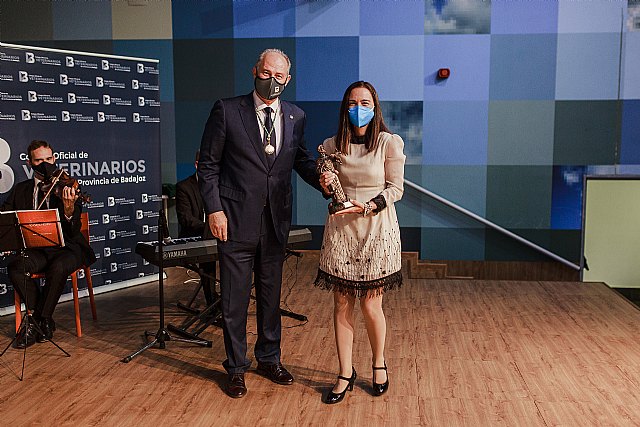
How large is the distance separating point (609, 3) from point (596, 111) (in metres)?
1.03

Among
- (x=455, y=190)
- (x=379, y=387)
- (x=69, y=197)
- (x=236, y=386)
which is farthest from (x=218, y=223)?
(x=455, y=190)

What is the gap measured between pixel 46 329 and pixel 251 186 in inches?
79.4

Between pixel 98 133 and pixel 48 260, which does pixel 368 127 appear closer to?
pixel 48 260

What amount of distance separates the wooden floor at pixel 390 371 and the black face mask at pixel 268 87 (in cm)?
155

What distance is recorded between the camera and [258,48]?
23.3 feet

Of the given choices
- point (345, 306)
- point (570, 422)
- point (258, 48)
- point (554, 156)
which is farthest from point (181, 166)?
point (570, 422)

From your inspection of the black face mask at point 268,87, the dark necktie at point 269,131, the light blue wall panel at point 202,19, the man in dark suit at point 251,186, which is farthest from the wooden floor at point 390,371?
the light blue wall panel at point 202,19

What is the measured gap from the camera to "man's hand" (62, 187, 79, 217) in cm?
443

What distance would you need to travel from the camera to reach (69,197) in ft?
14.6

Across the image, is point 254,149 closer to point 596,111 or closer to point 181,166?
point 181,166

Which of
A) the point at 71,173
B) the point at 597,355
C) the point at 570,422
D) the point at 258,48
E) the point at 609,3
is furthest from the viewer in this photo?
the point at 258,48

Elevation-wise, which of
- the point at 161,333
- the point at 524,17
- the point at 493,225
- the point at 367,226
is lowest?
the point at 161,333

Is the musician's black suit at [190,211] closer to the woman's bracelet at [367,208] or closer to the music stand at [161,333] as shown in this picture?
the music stand at [161,333]

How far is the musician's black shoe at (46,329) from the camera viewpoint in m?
4.50
